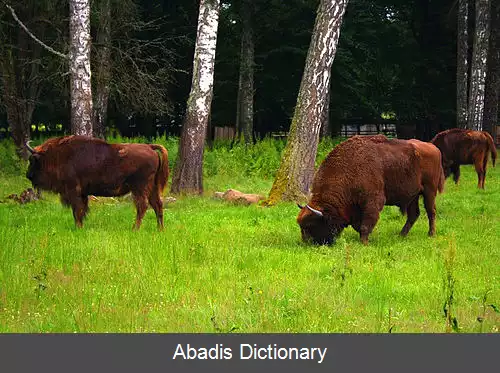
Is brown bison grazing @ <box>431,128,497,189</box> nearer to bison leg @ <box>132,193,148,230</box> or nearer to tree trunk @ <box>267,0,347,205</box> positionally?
tree trunk @ <box>267,0,347,205</box>

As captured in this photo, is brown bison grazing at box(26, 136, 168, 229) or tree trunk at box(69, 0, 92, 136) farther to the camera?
tree trunk at box(69, 0, 92, 136)

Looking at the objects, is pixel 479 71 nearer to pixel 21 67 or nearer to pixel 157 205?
pixel 21 67

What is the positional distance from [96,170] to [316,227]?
3730 mm

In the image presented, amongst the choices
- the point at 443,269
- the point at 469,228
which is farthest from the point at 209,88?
the point at 443,269

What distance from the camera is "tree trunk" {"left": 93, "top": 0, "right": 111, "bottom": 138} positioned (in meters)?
25.6

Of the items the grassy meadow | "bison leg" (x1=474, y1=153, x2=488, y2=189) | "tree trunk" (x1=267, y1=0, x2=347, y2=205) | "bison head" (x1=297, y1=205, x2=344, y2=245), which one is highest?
"tree trunk" (x1=267, y1=0, x2=347, y2=205)

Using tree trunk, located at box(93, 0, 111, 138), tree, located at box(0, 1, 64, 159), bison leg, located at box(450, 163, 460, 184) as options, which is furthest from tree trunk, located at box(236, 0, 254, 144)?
bison leg, located at box(450, 163, 460, 184)

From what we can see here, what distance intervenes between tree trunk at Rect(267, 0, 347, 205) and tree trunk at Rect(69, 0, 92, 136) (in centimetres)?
469

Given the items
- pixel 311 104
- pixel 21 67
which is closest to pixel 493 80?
pixel 311 104

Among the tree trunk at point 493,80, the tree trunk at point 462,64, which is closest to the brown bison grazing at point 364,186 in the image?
the tree trunk at point 462,64

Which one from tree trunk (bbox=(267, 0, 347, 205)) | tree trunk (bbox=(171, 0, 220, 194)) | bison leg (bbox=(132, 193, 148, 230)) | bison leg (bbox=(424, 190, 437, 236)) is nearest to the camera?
bison leg (bbox=(132, 193, 148, 230))

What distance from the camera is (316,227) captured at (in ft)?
35.2

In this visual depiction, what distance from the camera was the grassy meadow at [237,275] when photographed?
21.3 ft

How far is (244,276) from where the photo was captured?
8328 millimetres
